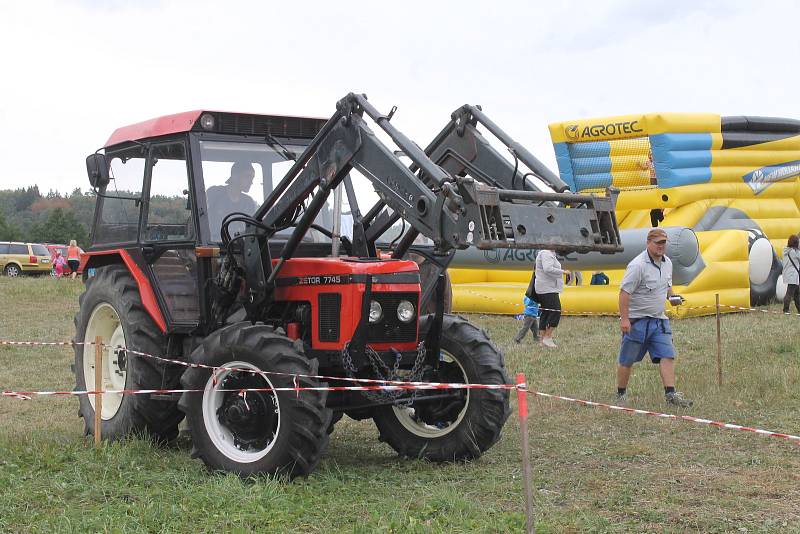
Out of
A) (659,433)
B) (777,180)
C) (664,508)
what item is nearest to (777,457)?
(659,433)

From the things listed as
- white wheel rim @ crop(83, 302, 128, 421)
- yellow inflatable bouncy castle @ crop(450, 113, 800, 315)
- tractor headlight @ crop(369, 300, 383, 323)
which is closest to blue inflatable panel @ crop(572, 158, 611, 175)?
yellow inflatable bouncy castle @ crop(450, 113, 800, 315)

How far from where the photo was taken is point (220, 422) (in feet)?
22.1

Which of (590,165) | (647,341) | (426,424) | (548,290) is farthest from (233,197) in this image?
(590,165)

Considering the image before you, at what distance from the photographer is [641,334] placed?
9.72 meters

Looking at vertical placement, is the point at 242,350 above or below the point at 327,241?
below

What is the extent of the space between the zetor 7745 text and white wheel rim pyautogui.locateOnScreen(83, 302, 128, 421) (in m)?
0.01

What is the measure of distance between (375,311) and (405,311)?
0.78ft

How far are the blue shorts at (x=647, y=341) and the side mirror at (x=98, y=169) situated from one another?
16.4ft

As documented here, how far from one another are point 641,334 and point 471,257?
907cm

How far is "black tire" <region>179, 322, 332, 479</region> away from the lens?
623 centimetres

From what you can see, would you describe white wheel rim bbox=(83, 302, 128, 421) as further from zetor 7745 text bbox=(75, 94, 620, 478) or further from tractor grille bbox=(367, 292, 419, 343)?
tractor grille bbox=(367, 292, 419, 343)

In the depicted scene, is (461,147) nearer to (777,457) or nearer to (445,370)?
(445,370)

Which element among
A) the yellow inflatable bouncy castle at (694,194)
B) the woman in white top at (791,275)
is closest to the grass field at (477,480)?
the yellow inflatable bouncy castle at (694,194)

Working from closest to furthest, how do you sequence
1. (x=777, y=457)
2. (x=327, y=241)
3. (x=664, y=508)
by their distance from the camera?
(x=664, y=508) < (x=777, y=457) < (x=327, y=241)
